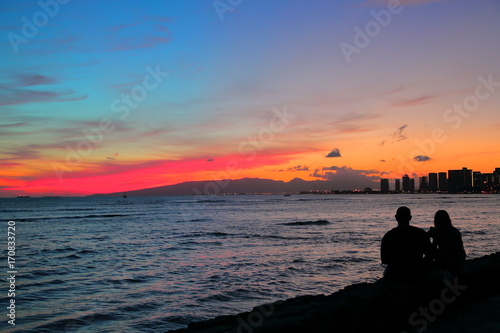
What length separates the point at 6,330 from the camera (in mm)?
8719

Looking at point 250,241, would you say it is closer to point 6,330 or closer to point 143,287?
point 143,287

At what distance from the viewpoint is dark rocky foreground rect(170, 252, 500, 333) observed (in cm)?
432

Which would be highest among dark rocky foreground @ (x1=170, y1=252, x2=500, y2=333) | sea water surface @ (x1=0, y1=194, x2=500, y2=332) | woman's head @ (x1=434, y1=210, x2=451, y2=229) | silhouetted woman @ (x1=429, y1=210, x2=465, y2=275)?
woman's head @ (x1=434, y1=210, x2=451, y2=229)

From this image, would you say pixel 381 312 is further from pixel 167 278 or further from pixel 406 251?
pixel 167 278

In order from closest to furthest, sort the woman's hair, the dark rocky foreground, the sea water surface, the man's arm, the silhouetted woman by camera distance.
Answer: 1. the dark rocky foreground
2. the man's arm
3. the silhouetted woman
4. the woman's hair
5. the sea water surface

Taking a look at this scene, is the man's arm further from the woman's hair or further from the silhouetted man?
the woman's hair

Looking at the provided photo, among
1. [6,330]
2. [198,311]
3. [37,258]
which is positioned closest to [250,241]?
[37,258]

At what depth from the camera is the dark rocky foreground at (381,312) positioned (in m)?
4.32

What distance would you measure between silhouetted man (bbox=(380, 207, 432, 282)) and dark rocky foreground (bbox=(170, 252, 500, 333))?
222 millimetres

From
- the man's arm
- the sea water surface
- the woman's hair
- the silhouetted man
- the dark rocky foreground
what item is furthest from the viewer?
the sea water surface

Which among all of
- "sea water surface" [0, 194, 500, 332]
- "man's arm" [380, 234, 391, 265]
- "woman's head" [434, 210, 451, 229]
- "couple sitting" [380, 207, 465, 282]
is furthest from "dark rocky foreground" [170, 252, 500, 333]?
"sea water surface" [0, 194, 500, 332]

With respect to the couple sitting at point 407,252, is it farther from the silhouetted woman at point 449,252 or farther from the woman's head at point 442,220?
the woman's head at point 442,220

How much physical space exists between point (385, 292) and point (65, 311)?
8.84m

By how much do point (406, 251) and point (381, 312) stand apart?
3.86 ft
